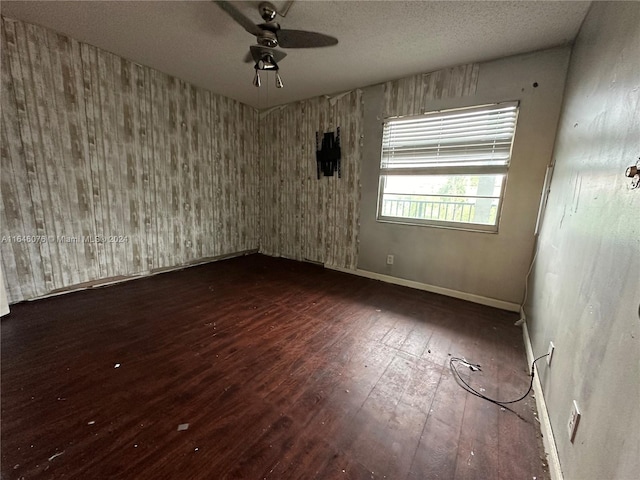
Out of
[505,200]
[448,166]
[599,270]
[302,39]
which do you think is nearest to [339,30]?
[302,39]

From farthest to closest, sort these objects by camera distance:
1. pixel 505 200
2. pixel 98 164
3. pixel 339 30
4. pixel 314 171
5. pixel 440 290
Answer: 1. pixel 314 171
2. pixel 440 290
3. pixel 98 164
4. pixel 505 200
5. pixel 339 30

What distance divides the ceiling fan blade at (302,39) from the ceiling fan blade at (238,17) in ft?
0.56

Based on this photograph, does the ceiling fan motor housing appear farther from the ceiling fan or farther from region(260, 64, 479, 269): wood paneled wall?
region(260, 64, 479, 269): wood paneled wall

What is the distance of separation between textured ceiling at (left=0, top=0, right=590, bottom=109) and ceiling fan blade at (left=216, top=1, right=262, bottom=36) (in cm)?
27

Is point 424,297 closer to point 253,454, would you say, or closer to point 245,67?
point 253,454

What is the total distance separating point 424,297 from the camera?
122 inches

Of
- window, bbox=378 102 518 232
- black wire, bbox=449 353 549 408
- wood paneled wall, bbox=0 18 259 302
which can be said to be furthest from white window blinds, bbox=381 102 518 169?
wood paneled wall, bbox=0 18 259 302

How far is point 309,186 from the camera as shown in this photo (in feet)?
13.9

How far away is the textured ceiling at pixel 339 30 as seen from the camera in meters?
1.97

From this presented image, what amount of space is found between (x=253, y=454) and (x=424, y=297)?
2487mm

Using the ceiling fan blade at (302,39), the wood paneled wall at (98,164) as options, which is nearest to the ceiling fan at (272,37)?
the ceiling fan blade at (302,39)

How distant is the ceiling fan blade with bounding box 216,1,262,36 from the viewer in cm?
165

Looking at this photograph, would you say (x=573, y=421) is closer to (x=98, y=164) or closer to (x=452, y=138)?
(x=452, y=138)

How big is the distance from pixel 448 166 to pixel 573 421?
2595 mm
